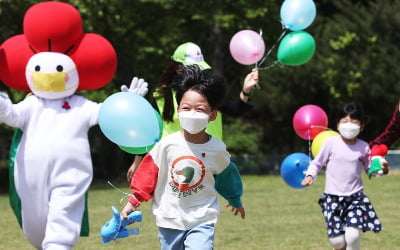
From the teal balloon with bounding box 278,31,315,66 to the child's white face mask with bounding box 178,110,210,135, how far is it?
3.90 meters

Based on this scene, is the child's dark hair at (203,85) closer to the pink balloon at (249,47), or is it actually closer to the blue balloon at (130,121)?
the blue balloon at (130,121)

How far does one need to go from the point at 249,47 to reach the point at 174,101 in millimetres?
2439

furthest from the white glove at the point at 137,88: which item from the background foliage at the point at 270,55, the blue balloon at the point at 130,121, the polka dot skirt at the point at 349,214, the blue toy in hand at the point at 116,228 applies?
the background foliage at the point at 270,55

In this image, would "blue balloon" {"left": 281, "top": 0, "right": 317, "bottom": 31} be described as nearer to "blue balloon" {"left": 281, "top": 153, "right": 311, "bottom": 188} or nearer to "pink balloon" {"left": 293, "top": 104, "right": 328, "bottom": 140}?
"pink balloon" {"left": 293, "top": 104, "right": 328, "bottom": 140}

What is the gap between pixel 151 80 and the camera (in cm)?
2598

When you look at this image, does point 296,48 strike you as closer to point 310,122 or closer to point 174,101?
point 310,122

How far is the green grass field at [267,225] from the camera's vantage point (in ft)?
30.0

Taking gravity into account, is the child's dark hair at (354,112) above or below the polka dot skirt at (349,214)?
above

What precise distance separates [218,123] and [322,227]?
4201 mm

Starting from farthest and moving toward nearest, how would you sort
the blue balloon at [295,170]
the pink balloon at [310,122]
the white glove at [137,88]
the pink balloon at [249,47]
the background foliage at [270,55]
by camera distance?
the background foliage at [270,55] → the pink balloon at [249,47] → the pink balloon at [310,122] → the blue balloon at [295,170] → the white glove at [137,88]

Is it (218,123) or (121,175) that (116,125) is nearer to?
(218,123)

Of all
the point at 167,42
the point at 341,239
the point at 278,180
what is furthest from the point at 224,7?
the point at 341,239

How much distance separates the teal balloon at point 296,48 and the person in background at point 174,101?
6.11 ft

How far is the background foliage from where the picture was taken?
909 inches
